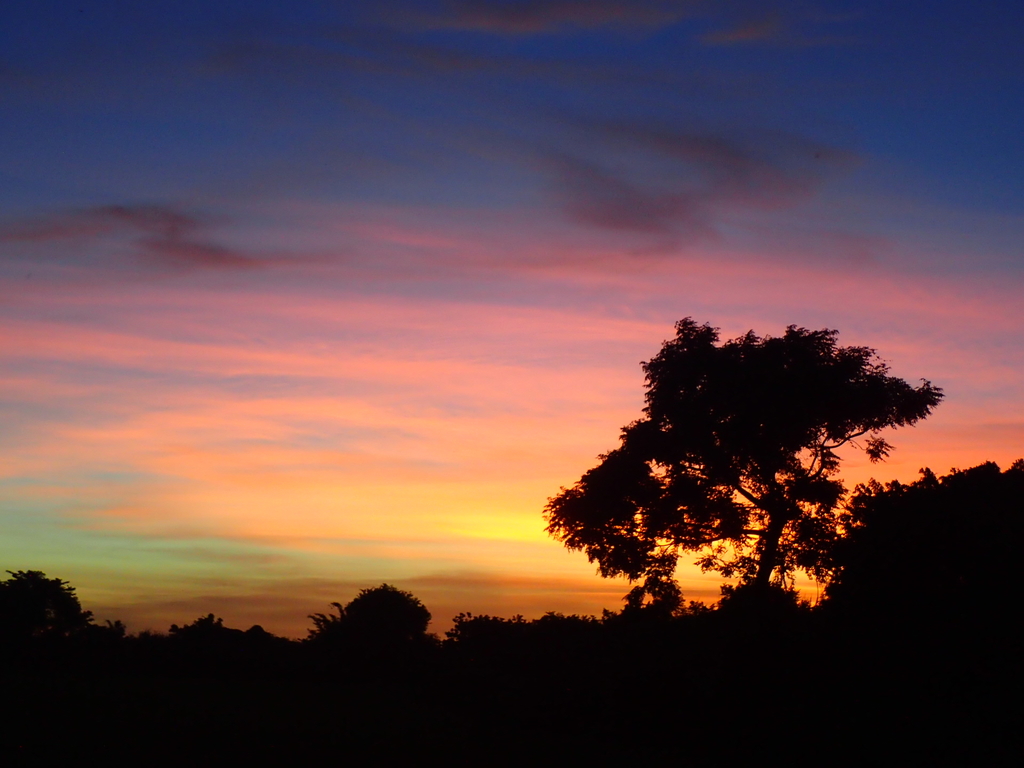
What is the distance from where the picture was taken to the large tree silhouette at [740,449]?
35.8m

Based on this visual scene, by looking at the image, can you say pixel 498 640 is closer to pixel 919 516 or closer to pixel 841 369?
→ pixel 919 516

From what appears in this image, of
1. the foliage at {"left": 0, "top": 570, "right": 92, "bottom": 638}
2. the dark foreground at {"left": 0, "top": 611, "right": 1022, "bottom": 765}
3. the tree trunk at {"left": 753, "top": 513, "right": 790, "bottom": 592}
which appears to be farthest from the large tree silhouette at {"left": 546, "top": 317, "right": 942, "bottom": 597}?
the foliage at {"left": 0, "top": 570, "right": 92, "bottom": 638}

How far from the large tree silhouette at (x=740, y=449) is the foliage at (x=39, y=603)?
28482 mm

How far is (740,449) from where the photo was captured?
36.2 metres

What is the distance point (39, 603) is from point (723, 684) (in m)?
39.8

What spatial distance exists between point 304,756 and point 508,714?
8.16 metres

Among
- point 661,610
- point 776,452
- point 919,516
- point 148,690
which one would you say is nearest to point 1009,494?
point 919,516

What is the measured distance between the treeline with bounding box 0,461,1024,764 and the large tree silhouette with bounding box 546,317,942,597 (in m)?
6.12

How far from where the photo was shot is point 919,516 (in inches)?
847

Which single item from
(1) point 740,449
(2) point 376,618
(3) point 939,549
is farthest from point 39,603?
(3) point 939,549

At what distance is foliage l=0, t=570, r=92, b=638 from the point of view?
4622 cm

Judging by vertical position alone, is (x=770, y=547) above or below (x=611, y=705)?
above

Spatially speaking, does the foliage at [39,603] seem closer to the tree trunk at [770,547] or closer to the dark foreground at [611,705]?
the dark foreground at [611,705]

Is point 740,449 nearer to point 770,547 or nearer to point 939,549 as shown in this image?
point 770,547
